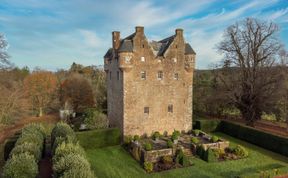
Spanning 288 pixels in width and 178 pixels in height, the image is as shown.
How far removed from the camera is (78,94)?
39125mm

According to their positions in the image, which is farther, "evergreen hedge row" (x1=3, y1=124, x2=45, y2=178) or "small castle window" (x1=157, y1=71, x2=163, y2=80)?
"small castle window" (x1=157, y1=71, x2=163, y2=80)

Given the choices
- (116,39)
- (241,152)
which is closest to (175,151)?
(241,152)

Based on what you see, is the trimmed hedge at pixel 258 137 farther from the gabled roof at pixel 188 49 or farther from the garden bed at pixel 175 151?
the gabled roof at pixel 188 49

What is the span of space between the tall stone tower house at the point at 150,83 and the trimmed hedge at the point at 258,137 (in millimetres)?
5311

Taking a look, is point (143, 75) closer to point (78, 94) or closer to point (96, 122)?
point (96, 122)

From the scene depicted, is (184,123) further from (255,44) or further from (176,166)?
(255,44)

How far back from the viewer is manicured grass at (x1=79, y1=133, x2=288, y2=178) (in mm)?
16266

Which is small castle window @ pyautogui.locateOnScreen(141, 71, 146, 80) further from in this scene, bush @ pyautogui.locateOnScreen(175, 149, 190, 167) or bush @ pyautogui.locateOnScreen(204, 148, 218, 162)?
bush @ pyautogui.locateOnScreen(204, 148, 218, 162)

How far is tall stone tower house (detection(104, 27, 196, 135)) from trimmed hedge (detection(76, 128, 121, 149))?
107 centimetres

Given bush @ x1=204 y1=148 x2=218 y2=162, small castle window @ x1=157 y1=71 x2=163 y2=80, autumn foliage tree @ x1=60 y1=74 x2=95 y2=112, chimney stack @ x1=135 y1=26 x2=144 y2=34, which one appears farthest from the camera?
autumn foliage tree @ x1=60 y1=74 x2=95 y2=112

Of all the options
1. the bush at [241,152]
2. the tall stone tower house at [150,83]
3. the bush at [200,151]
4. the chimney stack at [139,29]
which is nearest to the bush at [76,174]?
the bush at [200,151]

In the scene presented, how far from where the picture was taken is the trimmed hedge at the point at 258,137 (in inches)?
805

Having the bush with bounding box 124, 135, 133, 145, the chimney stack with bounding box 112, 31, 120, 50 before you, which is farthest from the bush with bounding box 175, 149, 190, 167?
the chimney stack with bounding box 112, 31, 120, 50

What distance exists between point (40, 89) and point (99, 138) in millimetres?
23198
